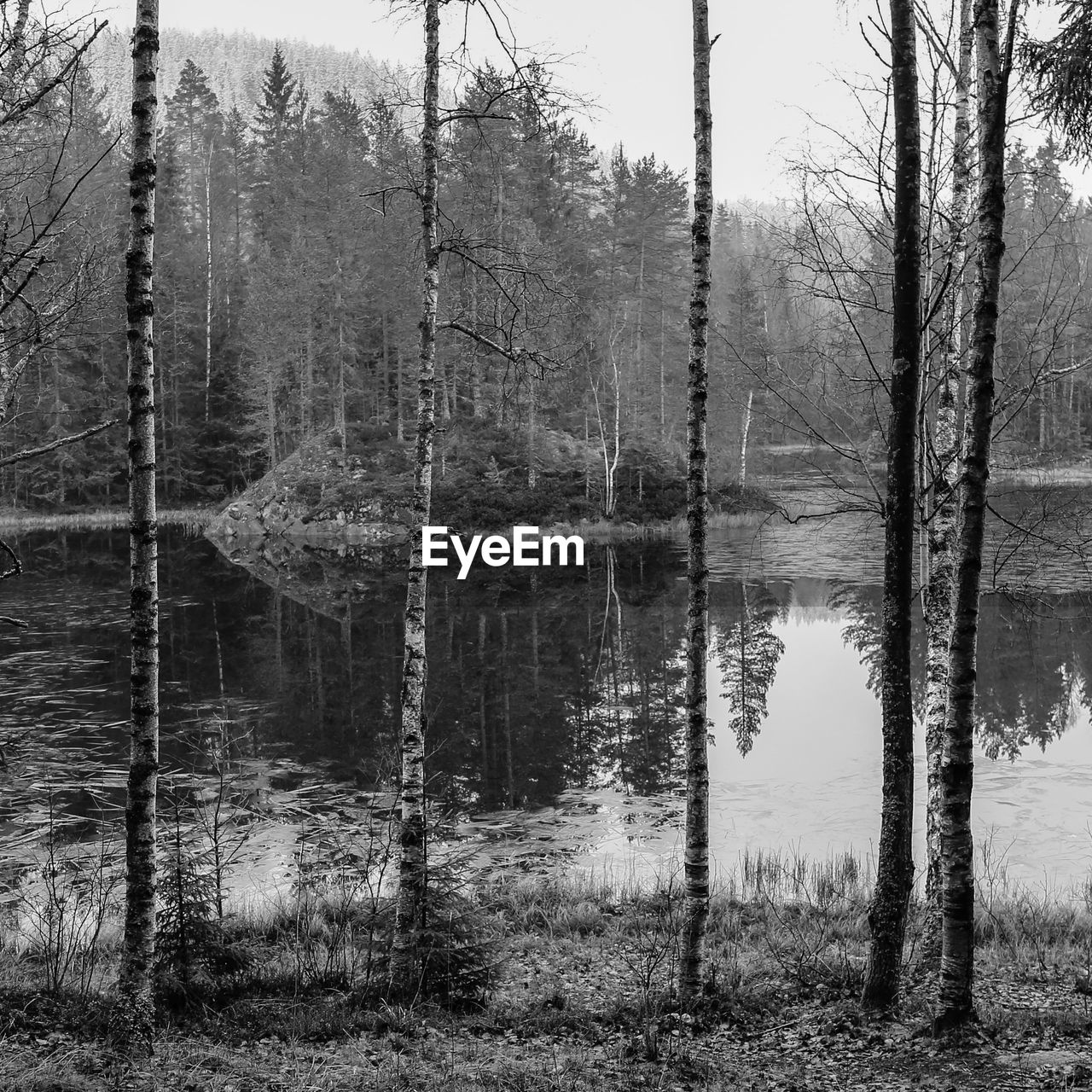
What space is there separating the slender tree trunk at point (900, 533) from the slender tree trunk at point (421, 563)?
336 cm

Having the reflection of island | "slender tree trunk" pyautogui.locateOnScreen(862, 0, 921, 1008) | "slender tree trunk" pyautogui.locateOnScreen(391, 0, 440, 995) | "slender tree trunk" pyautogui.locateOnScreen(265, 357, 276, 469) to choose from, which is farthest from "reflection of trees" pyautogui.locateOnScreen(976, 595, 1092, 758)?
"slender tree trunk" pyautogui.locateOnScreen(265, 357, 276, 469)

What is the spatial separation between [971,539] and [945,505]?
334cm

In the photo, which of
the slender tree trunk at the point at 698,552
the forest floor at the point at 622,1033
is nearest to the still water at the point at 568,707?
the slender tree trunk at the point at 698,552

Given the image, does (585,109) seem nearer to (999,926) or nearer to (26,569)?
(999,926)

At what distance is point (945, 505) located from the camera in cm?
866

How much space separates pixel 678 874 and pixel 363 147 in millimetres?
47876

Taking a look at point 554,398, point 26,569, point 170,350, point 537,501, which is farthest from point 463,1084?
point 170,350

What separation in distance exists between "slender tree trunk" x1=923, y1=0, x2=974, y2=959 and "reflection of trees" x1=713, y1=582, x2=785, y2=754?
7.27 m

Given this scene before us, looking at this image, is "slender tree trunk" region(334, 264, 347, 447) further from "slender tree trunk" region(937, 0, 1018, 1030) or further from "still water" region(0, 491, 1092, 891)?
"slender tree trunk" region(937, 0, 1018, 1030)

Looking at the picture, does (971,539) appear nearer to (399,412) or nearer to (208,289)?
(399,412)

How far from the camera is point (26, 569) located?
35688mm

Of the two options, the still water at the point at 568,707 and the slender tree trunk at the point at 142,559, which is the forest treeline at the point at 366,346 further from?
the slender tree trunk at the point at 142,559

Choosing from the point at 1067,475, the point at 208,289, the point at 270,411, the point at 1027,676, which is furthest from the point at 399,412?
the point at 1067,475

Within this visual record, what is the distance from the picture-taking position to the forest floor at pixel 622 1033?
17.6ft
